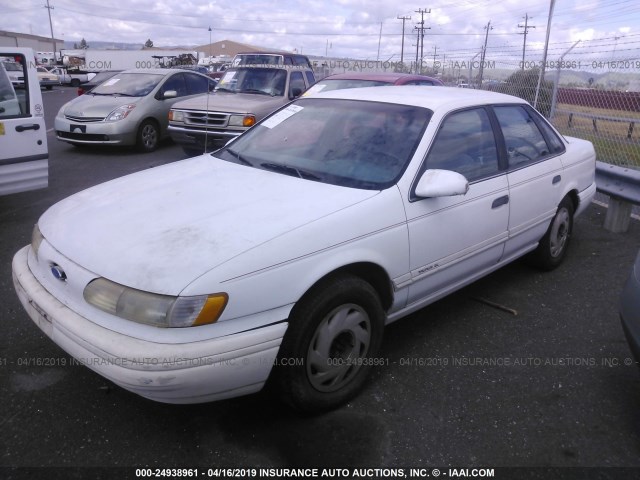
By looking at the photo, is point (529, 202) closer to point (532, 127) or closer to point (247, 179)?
point (532, 127)

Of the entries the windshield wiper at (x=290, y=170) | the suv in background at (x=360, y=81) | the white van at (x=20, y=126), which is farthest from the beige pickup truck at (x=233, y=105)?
the windshield wiper at (x=290, y=170)

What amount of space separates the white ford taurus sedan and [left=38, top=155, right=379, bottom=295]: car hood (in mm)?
11

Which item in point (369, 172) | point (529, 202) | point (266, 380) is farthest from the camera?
point (529, 202)

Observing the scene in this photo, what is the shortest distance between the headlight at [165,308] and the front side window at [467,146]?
1.60m

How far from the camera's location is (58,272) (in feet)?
8.29

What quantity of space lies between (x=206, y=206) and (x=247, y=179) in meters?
0.45

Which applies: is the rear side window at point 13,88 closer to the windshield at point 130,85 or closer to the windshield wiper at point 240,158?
the windshield wiper at point 240,158

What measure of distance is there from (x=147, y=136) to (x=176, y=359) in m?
8.56

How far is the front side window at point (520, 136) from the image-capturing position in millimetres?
3818

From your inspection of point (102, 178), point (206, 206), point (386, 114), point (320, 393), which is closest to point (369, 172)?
point (386, 114)

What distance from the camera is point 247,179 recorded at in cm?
309

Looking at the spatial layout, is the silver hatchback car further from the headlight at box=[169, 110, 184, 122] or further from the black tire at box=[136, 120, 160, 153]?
the headlight at box=[169, 110, 184, 122]

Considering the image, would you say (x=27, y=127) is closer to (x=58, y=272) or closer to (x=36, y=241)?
(x=36, y=241)

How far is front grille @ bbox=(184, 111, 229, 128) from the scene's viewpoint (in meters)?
8.45
